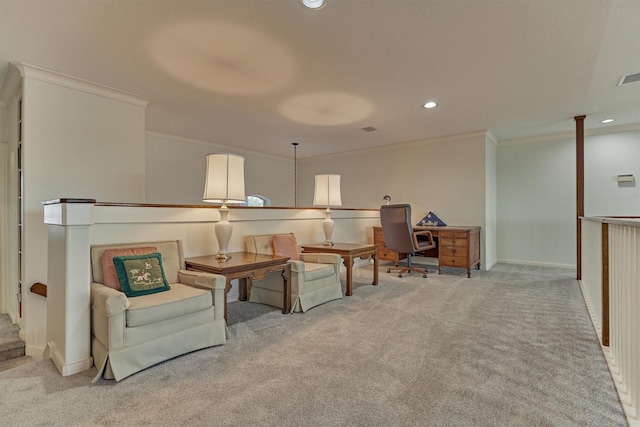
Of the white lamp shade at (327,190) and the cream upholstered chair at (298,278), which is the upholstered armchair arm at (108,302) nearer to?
the cream upholstered chair at (298,278)

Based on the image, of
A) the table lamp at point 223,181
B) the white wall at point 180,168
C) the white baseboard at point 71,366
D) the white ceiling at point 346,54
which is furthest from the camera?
the white wall at point 180,168

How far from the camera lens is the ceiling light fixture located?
205cm

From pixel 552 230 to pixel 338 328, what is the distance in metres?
5.00

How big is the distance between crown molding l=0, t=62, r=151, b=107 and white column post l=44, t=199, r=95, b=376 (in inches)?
72.7

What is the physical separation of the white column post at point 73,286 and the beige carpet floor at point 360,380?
113mm

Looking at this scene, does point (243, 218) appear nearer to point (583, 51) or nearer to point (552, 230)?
point (583, 51)

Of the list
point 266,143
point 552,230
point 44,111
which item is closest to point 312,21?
point 44,111

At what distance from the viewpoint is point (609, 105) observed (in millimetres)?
4066

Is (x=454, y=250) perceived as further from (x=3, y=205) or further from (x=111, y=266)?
(x=3, y=205)

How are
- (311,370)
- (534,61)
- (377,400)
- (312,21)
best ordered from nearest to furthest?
(377,400), (311,370), (312,21), (534,61)

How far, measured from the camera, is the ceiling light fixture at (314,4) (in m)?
2.05

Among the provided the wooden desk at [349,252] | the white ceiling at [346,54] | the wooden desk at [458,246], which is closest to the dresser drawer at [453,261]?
the wooden desk at [458,246]

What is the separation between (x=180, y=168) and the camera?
596cm

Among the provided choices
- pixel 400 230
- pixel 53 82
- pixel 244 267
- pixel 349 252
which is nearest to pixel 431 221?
pixel 400 230
